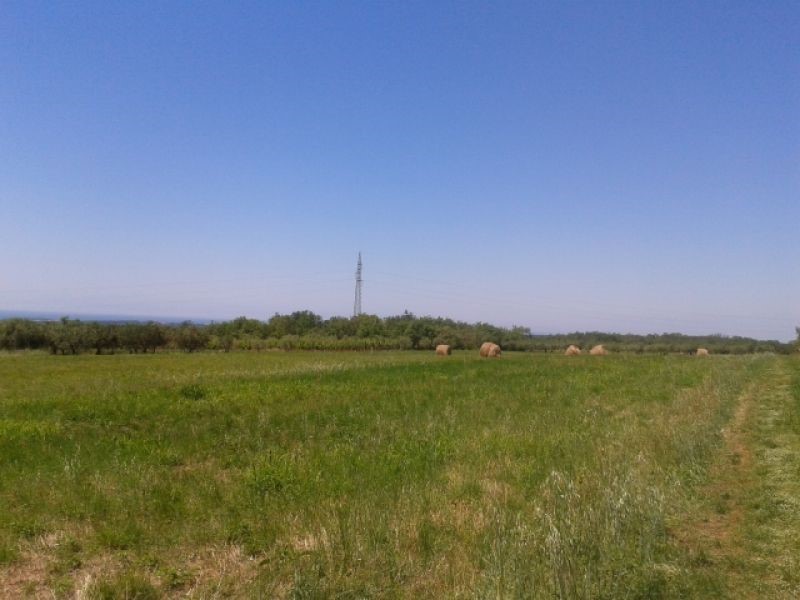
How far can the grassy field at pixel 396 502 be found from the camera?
4957 millimetres

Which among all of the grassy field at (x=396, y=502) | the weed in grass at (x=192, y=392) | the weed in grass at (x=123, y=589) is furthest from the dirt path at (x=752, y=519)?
the weed in grass at (x=192, y=392)

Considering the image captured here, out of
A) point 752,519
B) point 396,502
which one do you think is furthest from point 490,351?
point 396,502

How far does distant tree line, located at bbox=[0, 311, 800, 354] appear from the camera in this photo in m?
55.9

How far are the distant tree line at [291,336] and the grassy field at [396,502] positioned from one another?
47394mm

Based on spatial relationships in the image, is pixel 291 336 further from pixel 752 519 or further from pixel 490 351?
pixel 752 519

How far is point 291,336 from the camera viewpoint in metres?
70.4

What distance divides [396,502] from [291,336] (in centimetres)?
6503

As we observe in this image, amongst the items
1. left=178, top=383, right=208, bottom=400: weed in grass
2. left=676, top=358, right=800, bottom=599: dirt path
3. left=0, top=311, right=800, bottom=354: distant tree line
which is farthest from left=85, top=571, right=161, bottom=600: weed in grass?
left=0, top=311, right=800, bottom=354: distant tree line

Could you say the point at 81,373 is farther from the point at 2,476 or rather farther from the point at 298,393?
the point at 2,476

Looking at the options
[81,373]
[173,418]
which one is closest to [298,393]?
[173,418]

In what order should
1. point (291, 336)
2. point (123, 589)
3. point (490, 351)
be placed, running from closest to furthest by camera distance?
point (123, 589) < point (490, 351) < point (291, 336)

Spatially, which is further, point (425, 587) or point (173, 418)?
point (173, 418)

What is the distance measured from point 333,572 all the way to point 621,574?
241 centimetres

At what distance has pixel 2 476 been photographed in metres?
8.22
